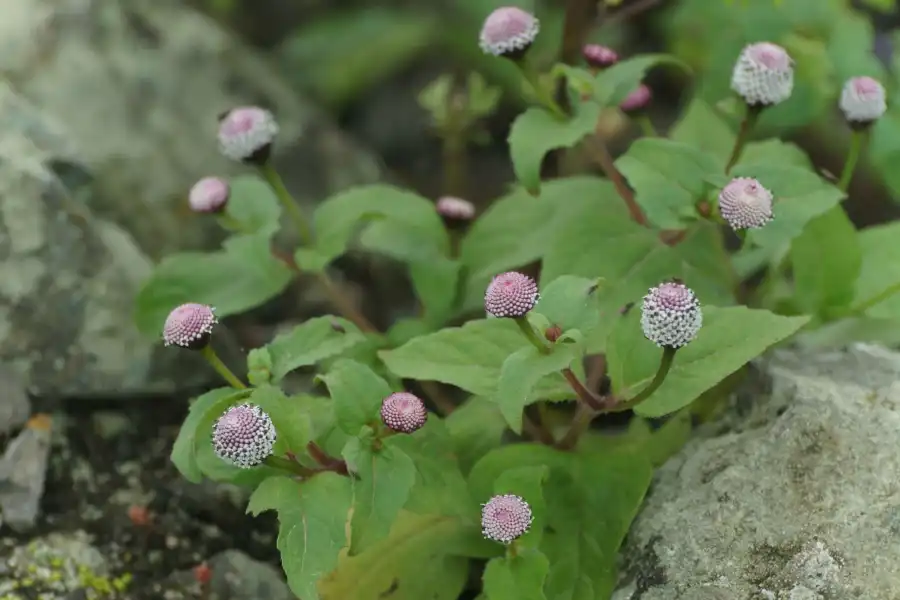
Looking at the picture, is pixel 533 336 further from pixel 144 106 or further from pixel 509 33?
pixel 144 106

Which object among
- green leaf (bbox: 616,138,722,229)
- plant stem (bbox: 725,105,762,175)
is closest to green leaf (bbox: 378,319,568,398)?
green leaf (bbox: 616,138,722,229)

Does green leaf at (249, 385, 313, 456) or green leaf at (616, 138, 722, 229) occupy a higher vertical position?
green leaf at (616, 138, 722, 229)

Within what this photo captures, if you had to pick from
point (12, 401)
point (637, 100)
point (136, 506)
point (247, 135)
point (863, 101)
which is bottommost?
point (136, 506)

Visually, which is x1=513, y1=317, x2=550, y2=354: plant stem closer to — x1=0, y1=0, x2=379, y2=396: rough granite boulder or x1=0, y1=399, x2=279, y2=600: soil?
x1=0, y1=399, x2=279, y2=600: soil

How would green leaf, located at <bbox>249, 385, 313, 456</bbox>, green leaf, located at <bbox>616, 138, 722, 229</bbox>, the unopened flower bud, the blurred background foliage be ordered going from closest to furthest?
green leaf, located at <bbox>249, 385, 313, 456</bbox>
green leaf, located at <bbox>616, 138, 722, 229</bbox>
the unopened flower bud
the blurred background foliage

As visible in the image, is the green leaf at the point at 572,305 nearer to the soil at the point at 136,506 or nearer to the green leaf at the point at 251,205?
the green leaf at the point at 251,205

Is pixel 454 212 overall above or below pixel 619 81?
below

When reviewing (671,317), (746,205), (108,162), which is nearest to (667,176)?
(746,205)
